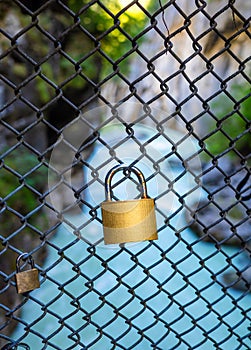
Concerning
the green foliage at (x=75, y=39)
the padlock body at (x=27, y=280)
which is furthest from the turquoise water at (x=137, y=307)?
the green foliage at (x=75, y=39)

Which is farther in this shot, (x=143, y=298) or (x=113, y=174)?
(x=143, y=298)

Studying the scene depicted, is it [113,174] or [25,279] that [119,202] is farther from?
[25,279]

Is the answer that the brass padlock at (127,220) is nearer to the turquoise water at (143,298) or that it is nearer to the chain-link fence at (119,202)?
the chain-link fence at (119,202)

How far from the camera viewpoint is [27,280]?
0.86 m

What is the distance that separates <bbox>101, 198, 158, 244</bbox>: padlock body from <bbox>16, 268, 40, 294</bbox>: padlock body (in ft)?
0.52

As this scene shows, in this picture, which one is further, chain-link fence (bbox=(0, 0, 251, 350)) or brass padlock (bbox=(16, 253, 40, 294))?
chain-link fence (bbox=(0, 0, 251, 350))

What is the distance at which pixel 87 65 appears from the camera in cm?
371

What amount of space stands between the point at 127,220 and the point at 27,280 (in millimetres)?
229

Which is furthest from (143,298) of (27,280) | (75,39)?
(75,39)

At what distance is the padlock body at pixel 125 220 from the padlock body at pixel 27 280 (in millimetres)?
158

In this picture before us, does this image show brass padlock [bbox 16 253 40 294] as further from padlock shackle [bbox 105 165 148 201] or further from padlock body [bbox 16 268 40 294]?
padlock shackle [bbox 105 165 148 201]

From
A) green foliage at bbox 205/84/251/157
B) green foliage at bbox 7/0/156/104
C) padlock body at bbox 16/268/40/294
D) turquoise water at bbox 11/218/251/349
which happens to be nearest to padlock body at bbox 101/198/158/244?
padlock body at bbox 16/268/40/294

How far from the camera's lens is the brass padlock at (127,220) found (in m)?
0.84

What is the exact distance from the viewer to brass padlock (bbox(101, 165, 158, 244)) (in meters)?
0.84
